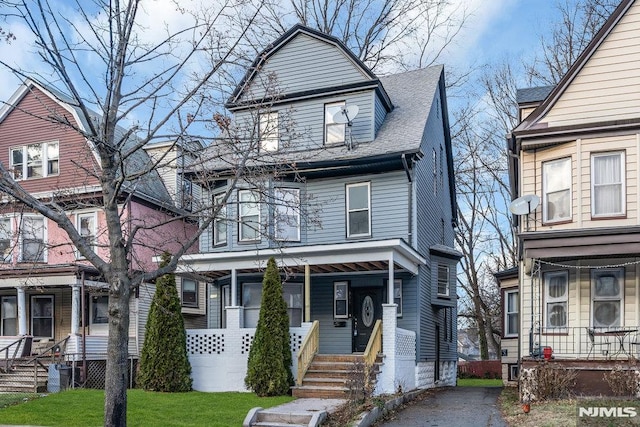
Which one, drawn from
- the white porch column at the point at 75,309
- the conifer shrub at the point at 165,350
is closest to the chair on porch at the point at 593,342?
the conifer shrub at the point at 165,350

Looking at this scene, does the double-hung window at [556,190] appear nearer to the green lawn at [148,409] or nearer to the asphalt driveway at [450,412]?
the asphalt driveway at [450,412]

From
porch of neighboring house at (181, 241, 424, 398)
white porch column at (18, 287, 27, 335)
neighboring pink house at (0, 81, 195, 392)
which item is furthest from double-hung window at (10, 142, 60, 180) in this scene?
porch of neighboring house at (181, 241, 424, 398)

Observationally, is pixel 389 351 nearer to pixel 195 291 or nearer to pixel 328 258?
pixel 328 258

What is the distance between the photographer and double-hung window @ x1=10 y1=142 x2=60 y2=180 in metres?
22.3

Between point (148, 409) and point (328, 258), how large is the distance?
5853 mm

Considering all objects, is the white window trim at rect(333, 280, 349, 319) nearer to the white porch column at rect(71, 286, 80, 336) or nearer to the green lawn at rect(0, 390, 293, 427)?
the green lawn at rect(0, 390, 293, 427)

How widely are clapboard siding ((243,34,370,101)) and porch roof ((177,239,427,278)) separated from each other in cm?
524

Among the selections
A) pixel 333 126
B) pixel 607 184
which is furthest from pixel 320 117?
pixel 607 184

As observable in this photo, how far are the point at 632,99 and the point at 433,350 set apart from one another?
928cm

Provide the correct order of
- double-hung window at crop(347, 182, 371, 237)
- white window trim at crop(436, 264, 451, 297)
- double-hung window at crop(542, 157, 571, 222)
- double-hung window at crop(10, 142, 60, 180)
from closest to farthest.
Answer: double-hung window at crop(542, 157, 571, 222)
double-hung window at crop(347, 182, 371, 237)
white window trim at crop(436, 264, 451, 297)
double-hung window at crop(10, 142, 60, 180)

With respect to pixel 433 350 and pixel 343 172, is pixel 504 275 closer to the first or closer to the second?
pixel 433 350

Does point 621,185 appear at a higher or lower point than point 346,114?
lower

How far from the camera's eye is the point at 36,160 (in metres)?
22.6

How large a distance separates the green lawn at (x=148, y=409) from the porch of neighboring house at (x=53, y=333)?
2869 mm
